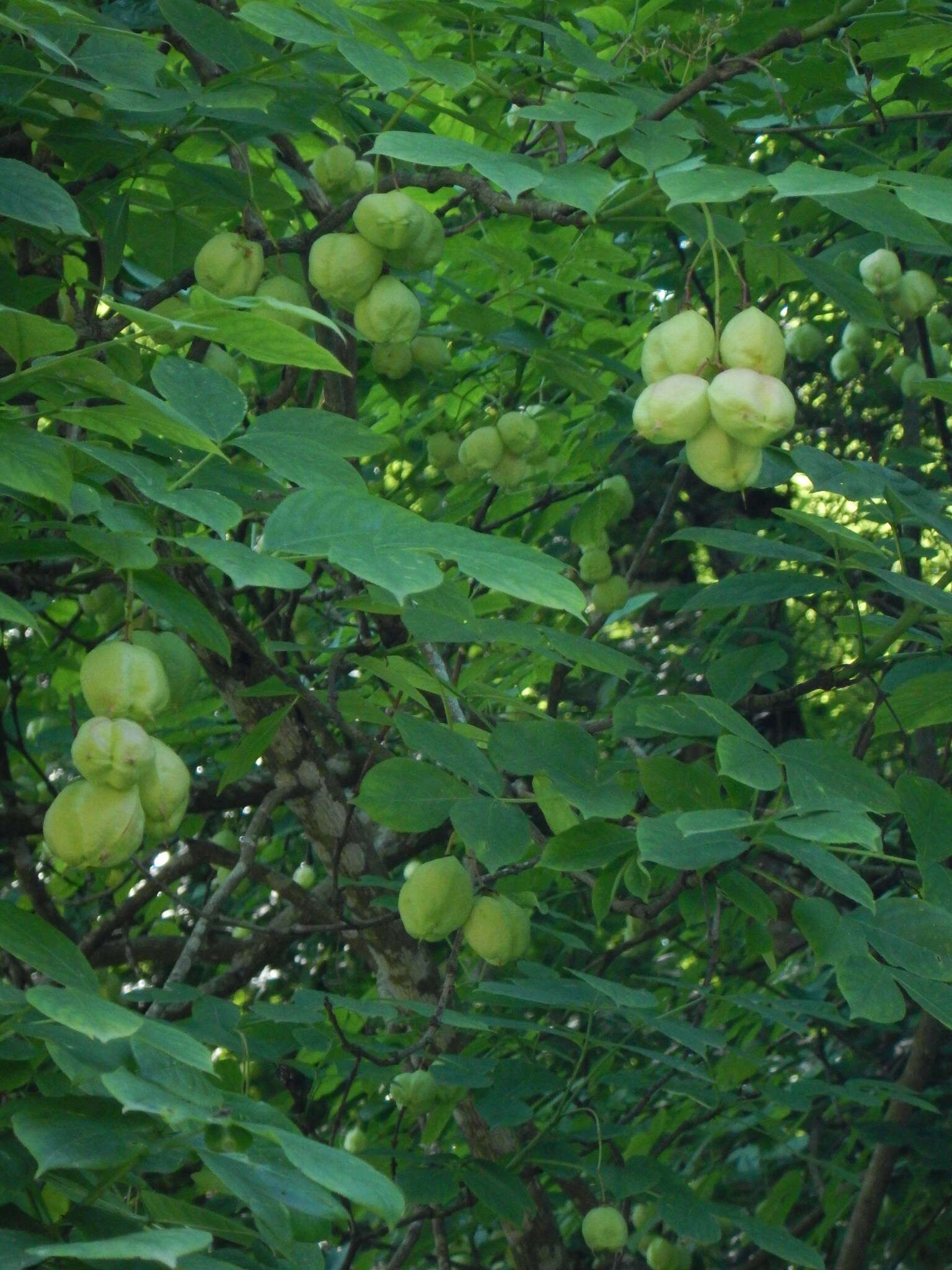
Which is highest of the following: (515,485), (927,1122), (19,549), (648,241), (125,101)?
(125,101)

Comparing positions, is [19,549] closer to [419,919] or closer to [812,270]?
[419,919]

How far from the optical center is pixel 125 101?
162 centimetres

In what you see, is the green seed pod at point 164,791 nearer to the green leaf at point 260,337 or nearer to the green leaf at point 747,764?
the green leaf at point 260,337

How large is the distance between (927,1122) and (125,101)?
8.27 feet

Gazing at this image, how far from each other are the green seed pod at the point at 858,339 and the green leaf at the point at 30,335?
256 centimetres

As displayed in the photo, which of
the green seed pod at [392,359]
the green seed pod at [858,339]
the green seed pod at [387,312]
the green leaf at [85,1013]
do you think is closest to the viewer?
the green leaf at [85,1013]

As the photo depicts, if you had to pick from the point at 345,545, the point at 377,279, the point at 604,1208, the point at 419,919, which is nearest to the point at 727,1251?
the point at 604,1208

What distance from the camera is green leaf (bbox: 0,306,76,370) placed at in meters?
1.13

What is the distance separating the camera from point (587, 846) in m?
1.66

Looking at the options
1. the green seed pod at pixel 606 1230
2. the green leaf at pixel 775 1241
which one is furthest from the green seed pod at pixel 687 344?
the green seed pod at pixel 606 1230

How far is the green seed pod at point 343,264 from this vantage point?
1.79 metres

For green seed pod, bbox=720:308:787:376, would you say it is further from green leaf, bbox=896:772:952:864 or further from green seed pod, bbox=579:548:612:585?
green seed pod, bbox=579:548:612:585

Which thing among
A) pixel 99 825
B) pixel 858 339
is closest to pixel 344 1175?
pixel 99 825

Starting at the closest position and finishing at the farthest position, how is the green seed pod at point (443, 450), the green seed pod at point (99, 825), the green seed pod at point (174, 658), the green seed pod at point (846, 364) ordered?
1. the green seed pod at point (99, 825)
2. the green seed pod at point (174, 658)
3. the green seed pod at point (443, 450)
4. the green seed pod at point (846, 364)
